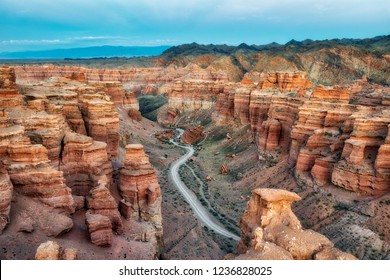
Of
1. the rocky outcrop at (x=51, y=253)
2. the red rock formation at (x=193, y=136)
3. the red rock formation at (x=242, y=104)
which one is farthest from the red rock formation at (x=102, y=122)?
the red rock formation at (x=193, y=136)

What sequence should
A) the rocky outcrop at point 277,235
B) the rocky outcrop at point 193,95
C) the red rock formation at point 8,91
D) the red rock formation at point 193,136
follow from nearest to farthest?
the rocky outcrop at point 277,235 → the red rock formation at point 8,91 → the red rock formation at point 193,136 → the rocky outcrop at point 193,95

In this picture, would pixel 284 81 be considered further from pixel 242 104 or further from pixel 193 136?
pixel 193 136

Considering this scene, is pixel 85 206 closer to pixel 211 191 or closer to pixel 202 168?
pixel 211 191

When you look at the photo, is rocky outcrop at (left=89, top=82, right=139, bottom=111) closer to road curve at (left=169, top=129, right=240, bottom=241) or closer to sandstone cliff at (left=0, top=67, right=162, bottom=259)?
road curve at (left=169, top=129, right=240, bottom=241)

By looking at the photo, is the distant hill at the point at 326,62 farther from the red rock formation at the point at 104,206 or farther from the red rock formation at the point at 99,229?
the red rock formation at the point at 99,229

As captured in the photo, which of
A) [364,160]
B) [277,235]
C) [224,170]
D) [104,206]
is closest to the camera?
[277,235]

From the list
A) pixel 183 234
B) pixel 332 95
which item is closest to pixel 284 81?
pixel 332 95
